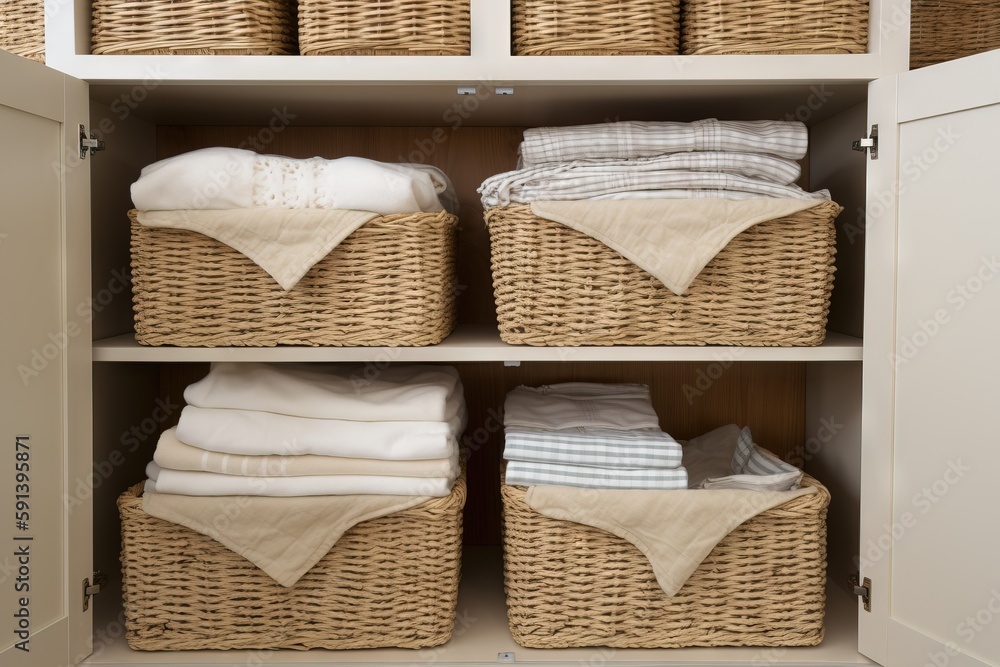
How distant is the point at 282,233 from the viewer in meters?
0.98

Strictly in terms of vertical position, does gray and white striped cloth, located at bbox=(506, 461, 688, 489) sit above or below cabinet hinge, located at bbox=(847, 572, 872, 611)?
above

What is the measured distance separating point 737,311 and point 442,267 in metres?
0.40

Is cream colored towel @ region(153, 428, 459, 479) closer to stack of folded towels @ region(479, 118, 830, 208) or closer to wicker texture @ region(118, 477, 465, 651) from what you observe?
wicker texture @ region(118, 477, 465, 651)

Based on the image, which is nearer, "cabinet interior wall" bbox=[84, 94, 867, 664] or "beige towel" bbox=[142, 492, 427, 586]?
"beige towel" bbox=[142, 492, 427, 586]

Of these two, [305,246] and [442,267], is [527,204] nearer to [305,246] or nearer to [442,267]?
[442,267]

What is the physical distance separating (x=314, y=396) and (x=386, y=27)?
0.49 metres

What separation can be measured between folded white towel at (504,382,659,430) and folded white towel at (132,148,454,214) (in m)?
0.37

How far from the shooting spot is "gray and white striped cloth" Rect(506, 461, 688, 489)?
1029mm

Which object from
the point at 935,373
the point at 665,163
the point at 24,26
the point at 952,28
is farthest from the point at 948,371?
the point at 24,26

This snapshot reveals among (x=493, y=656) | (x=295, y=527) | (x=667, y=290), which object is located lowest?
(x=493, y=656)

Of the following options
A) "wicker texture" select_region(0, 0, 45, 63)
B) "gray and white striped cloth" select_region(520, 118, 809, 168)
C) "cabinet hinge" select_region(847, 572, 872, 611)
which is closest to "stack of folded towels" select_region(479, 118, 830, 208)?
"gray and white striped cloth" select_region(520, 118, 809, 168)

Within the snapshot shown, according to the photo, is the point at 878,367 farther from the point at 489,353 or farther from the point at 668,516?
the point at 489,353

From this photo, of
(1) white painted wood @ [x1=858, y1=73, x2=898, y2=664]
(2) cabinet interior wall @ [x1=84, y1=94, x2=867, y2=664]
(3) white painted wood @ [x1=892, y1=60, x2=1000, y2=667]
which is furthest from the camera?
(2) cabinet interior wall @ [x1=84, y1=94, x2=867, y2=664]

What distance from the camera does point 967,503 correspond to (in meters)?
0.91
